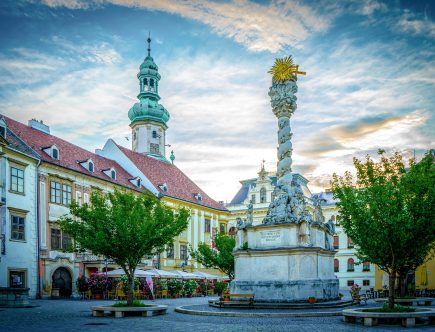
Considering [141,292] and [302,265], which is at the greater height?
[302,265]

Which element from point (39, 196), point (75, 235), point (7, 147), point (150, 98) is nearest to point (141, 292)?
point (39, 196)

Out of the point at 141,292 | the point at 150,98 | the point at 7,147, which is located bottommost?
the point at 141,292

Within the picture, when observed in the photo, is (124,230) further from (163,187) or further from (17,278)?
(163,187)

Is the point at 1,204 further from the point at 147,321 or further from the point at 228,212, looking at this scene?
the point at 228,212

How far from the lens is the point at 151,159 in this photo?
213 ft

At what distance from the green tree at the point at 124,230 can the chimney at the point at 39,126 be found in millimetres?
23947

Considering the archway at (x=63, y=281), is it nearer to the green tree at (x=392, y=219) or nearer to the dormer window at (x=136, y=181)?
the dormer window at (x=136, y=181)

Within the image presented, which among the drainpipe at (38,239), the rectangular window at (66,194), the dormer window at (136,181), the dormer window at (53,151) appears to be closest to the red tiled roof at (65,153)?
the dormer window at (53,151)

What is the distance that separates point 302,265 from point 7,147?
73.9 ft

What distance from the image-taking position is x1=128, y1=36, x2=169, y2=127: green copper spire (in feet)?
242

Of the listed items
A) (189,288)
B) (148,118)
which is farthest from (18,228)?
(148,118)

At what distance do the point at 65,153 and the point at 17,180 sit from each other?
880 cm

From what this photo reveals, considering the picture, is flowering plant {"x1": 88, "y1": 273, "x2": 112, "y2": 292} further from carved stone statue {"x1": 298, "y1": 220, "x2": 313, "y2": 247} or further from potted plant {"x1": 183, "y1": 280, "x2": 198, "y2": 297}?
carved stone statue {"x1": 298, "y1": 220, "x2": 313, "y2": 247}

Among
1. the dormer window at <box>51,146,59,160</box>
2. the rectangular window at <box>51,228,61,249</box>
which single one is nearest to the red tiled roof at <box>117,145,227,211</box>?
the dormer window at <box>51,146,59,160</box>
